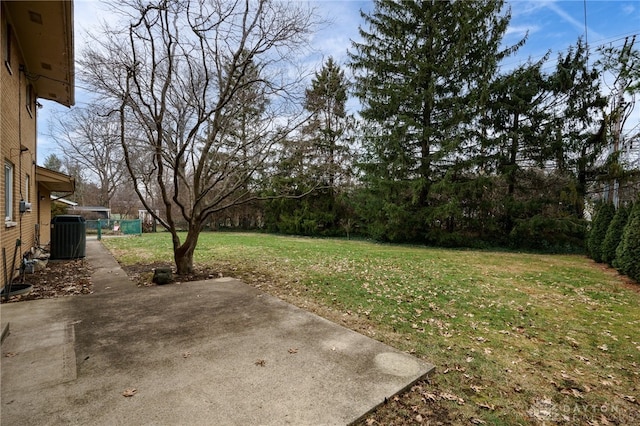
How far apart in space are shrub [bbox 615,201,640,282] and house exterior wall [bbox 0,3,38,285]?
39.3 ft

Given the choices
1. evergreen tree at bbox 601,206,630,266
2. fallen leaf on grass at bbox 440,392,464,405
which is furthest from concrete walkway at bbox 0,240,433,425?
evergreen tree at bbox 601,206,630,266

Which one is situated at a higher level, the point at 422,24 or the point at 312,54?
the point at 422,24

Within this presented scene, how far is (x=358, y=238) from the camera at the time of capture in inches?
725

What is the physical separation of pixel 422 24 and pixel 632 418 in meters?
16.2

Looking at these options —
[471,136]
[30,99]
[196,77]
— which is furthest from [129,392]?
[471,136]

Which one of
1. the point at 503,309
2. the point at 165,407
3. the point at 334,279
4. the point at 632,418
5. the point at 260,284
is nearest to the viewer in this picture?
the point at 165,407

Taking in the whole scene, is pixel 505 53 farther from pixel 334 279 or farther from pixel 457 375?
pixel 457 375

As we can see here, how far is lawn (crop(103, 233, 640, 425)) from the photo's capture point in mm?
2410

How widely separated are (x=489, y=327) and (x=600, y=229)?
31.1ft

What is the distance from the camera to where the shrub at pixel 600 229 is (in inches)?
400

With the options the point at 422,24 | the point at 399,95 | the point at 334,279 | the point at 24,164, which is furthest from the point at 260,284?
the point at 422,24

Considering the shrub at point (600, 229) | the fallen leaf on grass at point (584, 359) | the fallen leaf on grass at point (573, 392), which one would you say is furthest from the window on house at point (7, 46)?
the shrub at point (600, 229)

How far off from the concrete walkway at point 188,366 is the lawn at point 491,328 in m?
0.37

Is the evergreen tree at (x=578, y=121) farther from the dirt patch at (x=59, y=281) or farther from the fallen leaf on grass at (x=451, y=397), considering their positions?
the dirt patch at (x=59, y=281)
